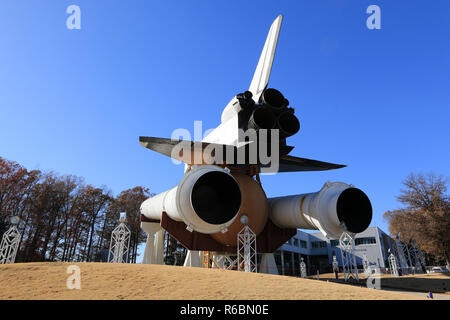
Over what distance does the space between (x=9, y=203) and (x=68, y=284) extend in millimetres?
27005

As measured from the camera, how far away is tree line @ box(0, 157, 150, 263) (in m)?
26.2

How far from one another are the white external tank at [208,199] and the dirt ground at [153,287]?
Answer: 2126 millimetres

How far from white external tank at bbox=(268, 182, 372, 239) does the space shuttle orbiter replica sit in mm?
36

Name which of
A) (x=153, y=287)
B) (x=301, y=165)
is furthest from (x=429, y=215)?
(x=153, y=287)

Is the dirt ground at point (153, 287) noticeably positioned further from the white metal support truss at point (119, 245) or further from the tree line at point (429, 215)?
the tree line at point (429, 215)

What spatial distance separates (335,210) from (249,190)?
3808 millimetres

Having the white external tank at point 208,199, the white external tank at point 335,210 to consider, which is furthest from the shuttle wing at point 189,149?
the white external tank at point 335,210

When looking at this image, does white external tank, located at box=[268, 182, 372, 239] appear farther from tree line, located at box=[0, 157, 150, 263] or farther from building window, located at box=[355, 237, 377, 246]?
building window, located at box=[355, 237, 377, 246]

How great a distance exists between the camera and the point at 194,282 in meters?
5.70

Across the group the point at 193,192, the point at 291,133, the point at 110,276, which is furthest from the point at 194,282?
the point at 291,133

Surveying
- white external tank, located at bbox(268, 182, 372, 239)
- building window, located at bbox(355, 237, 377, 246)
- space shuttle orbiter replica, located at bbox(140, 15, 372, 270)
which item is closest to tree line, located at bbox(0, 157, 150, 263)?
space shuttle orbiter replica, located at bbox(140, 15, 372, 270)

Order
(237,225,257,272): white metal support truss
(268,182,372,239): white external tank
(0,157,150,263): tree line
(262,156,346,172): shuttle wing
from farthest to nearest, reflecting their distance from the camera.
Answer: (0,157,150,263): tree line, (262,156,346,172): shuttle wing, (237,225,257,272): white metal support truss, (268,182,372,239): white external tank

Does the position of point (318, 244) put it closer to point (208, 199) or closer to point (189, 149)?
point (189, 149)
